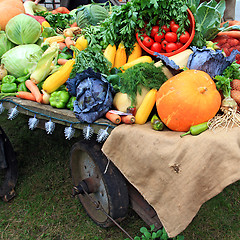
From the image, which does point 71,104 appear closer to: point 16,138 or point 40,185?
point 40,185

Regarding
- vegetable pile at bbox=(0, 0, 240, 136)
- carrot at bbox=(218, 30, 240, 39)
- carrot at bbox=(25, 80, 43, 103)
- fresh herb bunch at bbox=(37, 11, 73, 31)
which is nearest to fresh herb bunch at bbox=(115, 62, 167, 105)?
vegetable pile at bbox=(0, 0, 240, 136)

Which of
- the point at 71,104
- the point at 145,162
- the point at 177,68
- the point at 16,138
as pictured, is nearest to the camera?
the point at 145,162

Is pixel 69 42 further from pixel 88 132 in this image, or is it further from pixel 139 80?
pixel 88 132

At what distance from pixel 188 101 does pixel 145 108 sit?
14.5 inches

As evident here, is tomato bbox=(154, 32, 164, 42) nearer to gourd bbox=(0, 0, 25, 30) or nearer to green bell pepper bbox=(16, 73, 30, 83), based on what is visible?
green bell pepper bbox=(16, 73, 30, 83)

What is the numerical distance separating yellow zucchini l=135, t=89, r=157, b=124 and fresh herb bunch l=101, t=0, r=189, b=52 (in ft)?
2.78

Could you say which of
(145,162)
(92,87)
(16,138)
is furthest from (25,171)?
(145,162)

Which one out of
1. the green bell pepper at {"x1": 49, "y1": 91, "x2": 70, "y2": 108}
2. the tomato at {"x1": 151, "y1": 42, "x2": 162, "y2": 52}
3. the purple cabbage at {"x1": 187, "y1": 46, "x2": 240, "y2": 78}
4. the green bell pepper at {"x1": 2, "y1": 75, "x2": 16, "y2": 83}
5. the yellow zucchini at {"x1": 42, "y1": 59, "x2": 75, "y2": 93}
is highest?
the purple cabbage at {"x1": 187, "y1": 46, "x2": 240, "y2": 78}

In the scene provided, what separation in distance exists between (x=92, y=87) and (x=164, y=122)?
628 mm

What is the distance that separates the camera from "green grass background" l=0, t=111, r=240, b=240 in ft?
8.29

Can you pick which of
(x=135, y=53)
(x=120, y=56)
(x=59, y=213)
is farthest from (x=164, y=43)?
(x=59, y=213)

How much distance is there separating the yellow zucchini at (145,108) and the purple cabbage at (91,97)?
256 millimetres

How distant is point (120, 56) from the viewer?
8.64ft

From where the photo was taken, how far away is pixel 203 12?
273 cm
